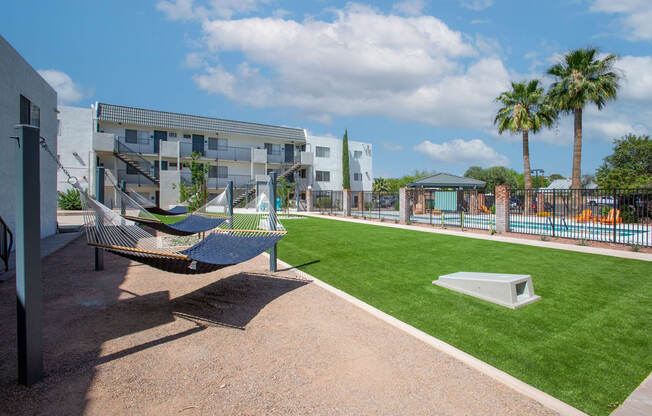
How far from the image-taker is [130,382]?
274 cm

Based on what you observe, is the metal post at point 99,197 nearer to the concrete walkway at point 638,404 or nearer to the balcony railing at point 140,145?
the concrete walkway at point 638,404

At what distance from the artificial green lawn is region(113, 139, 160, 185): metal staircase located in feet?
73.2

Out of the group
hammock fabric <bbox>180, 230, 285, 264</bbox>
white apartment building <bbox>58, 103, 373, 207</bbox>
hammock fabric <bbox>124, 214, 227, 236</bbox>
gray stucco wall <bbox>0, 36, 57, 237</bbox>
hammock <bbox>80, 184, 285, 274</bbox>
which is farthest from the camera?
white apartment building <bbox>58, 103, 373, 207</bbox>

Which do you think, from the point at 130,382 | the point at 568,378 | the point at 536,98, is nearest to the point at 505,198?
the point at 568,378

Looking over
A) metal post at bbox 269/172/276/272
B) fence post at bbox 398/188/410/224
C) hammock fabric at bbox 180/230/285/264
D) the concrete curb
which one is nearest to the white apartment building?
fence post at bbox 398/188/410/224

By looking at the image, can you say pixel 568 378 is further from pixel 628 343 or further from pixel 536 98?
pixel 536 98

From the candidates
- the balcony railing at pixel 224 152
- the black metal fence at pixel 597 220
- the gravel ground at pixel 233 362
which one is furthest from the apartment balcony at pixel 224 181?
the gravel ground at pixel 233 362

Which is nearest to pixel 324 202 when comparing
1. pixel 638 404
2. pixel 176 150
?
pixel 176 150

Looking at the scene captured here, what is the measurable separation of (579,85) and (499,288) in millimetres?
20814

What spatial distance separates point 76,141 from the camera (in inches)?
1032

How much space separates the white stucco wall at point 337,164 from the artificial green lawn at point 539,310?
2796 centimetres

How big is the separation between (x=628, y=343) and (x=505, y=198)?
378 inches

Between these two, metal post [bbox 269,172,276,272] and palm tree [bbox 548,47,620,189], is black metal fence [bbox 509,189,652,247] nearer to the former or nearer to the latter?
palm tree [bbox 548,47,620,189]

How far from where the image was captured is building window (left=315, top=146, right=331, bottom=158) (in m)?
36.5
